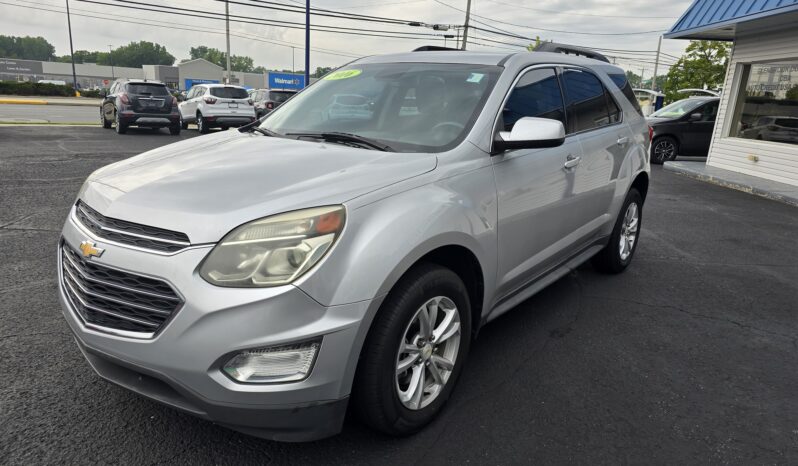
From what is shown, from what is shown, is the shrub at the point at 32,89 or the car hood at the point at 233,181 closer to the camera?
the car hood at the point at 233,181

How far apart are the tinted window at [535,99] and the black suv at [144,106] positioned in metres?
Answer: 15.6

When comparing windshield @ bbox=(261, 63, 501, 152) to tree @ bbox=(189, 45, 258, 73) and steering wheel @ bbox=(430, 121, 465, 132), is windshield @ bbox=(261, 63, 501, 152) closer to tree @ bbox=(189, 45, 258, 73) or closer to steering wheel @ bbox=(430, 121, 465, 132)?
steering wheel @ bbox=(430, 121, 465, 132)

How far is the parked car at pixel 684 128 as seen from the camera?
14.6 metres

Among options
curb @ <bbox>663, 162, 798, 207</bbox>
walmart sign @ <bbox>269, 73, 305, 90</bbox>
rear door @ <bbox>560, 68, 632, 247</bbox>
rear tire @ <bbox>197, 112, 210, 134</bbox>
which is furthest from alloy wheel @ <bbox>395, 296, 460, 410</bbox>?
walmart sign @ <bbox>269, 73, 305, 90</bbox>

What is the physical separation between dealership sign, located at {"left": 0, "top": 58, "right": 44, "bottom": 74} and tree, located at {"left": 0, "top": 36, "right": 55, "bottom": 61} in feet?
166

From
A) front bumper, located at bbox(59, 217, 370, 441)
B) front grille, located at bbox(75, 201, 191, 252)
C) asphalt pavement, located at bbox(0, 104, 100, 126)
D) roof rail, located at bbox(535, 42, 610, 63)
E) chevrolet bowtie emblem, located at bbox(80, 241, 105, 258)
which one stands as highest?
roof rail, located at bbox(535, 42, 610, 63)

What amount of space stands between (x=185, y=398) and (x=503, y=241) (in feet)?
5.69

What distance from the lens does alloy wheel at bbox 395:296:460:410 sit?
243 cm

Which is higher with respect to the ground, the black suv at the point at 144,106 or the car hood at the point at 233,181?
the car hood at the point at 233,181

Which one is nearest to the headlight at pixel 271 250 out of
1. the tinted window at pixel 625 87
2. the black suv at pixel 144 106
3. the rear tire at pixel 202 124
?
the tinted window at pixel 625 87

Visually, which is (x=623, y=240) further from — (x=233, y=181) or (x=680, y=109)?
(x=680, y=109)

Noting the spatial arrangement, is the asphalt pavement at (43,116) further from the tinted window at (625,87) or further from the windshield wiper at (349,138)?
the tinted window at (625,87)

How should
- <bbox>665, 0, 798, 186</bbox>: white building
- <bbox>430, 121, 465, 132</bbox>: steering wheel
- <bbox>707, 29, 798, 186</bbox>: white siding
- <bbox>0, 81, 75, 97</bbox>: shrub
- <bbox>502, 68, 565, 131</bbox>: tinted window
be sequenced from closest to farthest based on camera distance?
<bbox>430, 121, 465, 132</bbox>: steering wheel
<bbox>502, 68, 565, 131</bbox>: tinted window
<bbox>665, 0, 798, 186</bbox>: white building
<bbox>707, 29, 798, 186</bbox>: white siding
<bbox>0, 81, 75, 97</bbox>: shrub

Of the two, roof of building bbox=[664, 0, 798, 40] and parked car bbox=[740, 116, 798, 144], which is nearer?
roof of building bbox=[664, 0, 798, 40]
